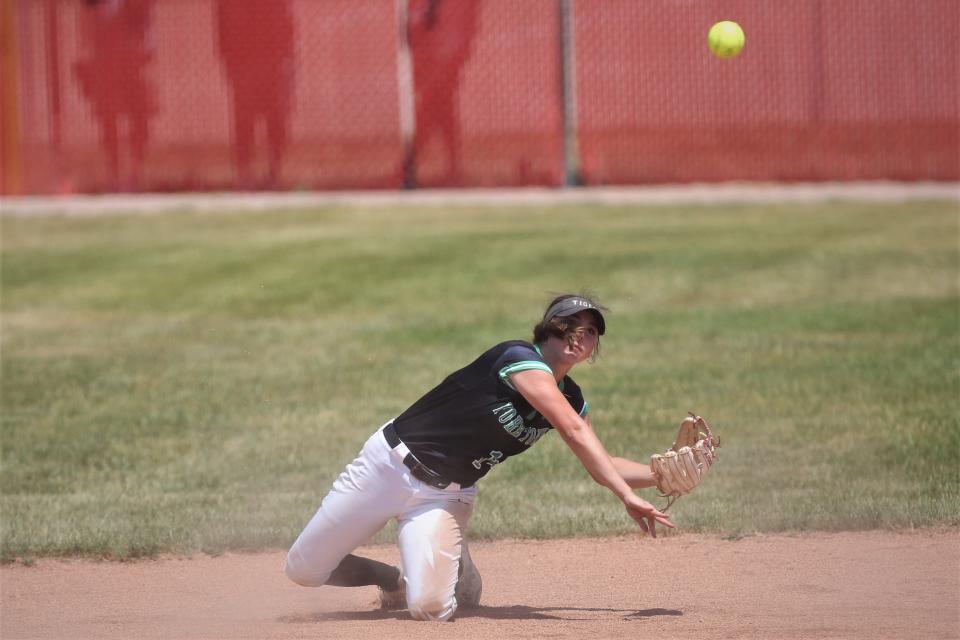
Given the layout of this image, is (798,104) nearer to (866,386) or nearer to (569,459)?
(866,386)

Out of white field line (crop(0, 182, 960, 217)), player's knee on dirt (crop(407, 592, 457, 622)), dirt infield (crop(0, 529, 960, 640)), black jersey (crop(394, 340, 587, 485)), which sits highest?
white field line (crop(0, 182, 960, 217))

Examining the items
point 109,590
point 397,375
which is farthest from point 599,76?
point 109,590

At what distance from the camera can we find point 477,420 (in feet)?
18.1

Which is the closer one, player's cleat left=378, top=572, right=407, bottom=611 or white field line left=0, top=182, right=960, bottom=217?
player's cleat left=378, top=572, right=407, bottom=611

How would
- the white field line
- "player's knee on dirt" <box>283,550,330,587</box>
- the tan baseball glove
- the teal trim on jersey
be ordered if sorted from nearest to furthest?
the teal trim on jersey, the tan baseball glove, "player's knee on dirt" <box>283,550,330,587</box>, the white field line

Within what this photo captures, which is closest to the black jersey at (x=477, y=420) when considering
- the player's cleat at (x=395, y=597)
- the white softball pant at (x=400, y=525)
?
the white softball pant at (x=400, y=525)

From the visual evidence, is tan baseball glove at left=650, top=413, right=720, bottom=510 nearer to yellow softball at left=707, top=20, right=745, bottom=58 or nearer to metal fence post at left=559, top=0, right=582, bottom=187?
yellow softball at left=707, top=20, right=745, bottom=58

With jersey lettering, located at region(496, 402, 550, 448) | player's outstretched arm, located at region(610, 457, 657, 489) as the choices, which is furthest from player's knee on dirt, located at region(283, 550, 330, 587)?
player's outstretched arm, located at region(610, 457, 657, 489)

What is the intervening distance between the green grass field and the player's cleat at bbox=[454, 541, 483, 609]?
1.34 metres

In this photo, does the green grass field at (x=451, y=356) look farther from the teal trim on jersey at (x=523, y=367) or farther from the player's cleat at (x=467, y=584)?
the teal trim on jersey at (x=523, y=367)

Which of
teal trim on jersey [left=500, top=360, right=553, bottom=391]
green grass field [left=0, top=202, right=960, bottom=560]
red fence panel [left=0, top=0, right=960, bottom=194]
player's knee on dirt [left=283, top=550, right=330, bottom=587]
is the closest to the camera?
teal trim on jersey [left=500, top=360, right=553, bottom=391]

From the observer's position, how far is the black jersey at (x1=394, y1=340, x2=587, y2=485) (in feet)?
18.0

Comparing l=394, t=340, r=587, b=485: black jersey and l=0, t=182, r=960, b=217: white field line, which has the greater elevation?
l=0, t=182, r=960, b=217: white field line

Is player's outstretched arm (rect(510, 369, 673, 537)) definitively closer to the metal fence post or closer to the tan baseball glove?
the tan baseball glove
